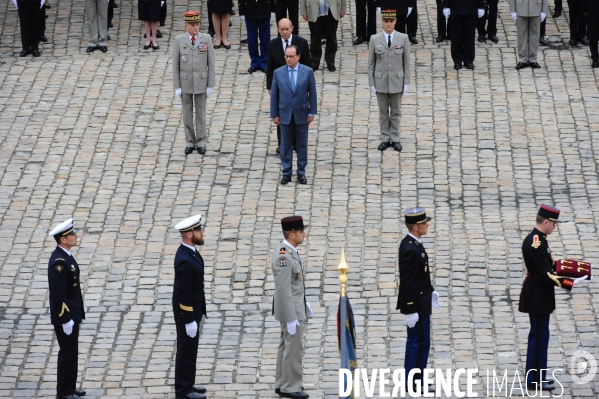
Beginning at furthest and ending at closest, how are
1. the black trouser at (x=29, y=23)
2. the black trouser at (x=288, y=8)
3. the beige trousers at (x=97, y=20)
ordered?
the beige trousers at (x=97, y=20) → the black trouser at (x=29, y=23) → the black trouser at (x=288, y=8)

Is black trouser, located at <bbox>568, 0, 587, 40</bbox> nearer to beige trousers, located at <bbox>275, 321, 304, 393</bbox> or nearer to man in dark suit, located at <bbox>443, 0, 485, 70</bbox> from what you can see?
man in dark suit, located at <bbox>443, 0, 485, 70</bbox>

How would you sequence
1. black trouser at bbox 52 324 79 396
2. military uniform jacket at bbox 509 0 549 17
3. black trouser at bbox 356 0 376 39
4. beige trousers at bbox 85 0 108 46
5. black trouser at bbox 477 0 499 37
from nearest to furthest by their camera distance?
1. black trouser at bbox 52 324 79 396
2. military uniform jacket at bbox 509 0 549 17
3. beige trousers at bbox 85 0 108 46
4. black trouser at bbox 477 0 499 37
5. black trouser at bbox 356 0 376 39

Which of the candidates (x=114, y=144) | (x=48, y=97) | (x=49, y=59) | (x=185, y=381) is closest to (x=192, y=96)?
(x=114, y=144)

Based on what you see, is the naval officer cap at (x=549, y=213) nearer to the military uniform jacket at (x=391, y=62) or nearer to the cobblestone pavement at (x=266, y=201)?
the cobblestone pavement at (x=266, y=201)

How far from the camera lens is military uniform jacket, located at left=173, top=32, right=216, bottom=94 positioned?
15.9 metres

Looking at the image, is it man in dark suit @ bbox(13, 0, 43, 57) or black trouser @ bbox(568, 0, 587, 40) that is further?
black trouser @ bbox(568, 0, 587, 40)

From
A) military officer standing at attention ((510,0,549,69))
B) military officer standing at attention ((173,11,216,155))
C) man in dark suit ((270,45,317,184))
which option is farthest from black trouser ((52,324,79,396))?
military officer standing at attention ((510,0,549,69))

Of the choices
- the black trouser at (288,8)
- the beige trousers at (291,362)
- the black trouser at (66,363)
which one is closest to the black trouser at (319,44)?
the black trouser at (288,8)

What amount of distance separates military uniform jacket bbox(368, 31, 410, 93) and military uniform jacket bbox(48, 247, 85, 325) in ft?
20.4

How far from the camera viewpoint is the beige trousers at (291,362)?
10898 mm

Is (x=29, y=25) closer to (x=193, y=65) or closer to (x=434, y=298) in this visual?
(x=193, y=65)

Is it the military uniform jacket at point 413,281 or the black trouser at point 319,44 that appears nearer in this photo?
the military uniform jacket at point 413,281

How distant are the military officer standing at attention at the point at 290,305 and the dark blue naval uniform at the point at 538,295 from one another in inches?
83.3

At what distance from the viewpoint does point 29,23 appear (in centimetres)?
1962
